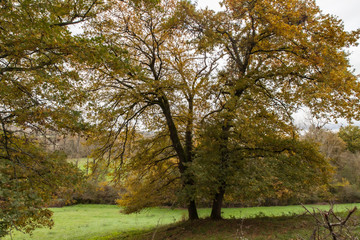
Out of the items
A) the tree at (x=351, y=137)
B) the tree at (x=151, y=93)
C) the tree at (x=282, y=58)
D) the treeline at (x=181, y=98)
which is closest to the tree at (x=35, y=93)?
the treeline at (x=181, y=98)

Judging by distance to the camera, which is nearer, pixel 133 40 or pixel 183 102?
pixel 133 40

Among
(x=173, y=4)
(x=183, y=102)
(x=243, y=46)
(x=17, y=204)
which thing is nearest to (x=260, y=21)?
(x=243, y=46)

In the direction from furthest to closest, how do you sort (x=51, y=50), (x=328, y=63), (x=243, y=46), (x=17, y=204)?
1. (x=243, y=46)
2. (x=328, y=63)
3. (x=51, y=50)
4. (x=17, y=204)

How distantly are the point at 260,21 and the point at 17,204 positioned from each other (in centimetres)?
822

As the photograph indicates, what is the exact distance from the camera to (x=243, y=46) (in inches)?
339

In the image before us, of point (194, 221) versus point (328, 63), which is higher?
point (328, 63)

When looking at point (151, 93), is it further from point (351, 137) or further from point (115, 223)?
point (351, 137)

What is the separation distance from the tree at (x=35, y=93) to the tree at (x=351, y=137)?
1259 inches

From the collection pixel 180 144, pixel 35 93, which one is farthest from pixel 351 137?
pixel 35 93

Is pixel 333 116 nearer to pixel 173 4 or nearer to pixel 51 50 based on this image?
pixel 173 4

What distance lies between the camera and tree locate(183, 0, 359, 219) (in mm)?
6891

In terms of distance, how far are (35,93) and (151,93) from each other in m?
3.50

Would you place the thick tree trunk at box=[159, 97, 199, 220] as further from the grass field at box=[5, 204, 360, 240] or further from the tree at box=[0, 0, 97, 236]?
the tree at box=[0, 0, 97, 236]

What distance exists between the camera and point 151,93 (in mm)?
8047
